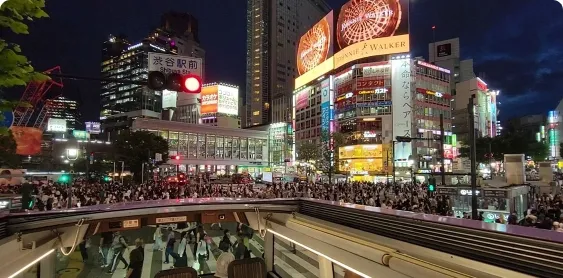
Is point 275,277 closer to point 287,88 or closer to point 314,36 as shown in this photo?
point 314,36

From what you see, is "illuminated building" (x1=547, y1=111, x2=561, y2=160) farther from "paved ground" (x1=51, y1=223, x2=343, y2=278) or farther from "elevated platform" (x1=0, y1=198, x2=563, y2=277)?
"elevated platform" (x1=0, y1=198, x2=563, y2=277)

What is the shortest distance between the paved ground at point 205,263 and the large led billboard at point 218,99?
72.8m

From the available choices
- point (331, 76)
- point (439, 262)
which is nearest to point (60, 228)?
point (439, 262)

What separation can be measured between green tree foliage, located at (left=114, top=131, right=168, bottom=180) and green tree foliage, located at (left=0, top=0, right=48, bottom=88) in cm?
4947

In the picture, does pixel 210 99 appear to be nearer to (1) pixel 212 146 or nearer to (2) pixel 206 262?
(1) pixel 212 146

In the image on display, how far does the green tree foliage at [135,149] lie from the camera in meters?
53.1

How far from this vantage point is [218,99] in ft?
281

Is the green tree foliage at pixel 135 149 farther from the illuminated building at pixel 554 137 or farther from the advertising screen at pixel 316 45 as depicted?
the illuminated building at pixel 554 137

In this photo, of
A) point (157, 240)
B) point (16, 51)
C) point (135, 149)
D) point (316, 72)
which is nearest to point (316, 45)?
point (316, 72)

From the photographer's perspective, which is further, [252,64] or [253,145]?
[252,64]

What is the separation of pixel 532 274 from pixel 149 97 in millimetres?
123355

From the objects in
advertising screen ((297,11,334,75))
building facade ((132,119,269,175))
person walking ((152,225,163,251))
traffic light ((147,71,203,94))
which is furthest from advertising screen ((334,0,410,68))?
traffic light ((147,71,203,94))

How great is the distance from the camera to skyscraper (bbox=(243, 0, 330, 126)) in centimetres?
14538

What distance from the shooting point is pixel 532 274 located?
2082mm
